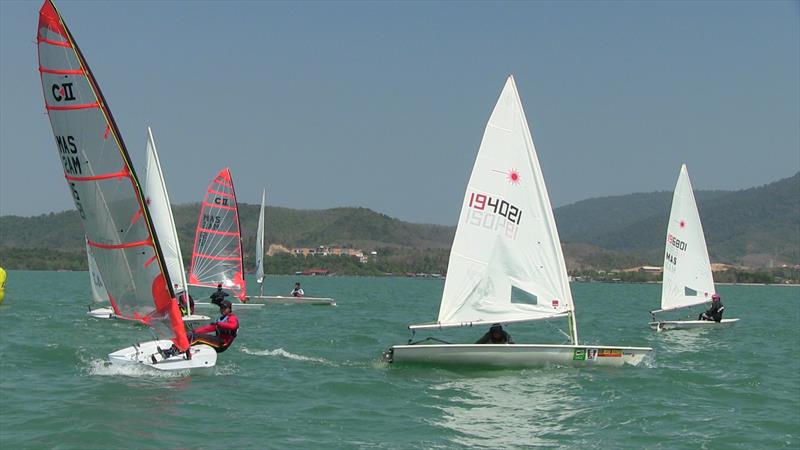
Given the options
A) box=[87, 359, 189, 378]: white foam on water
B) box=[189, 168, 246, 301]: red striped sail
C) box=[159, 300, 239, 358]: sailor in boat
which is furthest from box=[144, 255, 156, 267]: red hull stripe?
box=[189, 168, 246, 301]: red striped sail

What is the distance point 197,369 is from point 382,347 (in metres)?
7.79

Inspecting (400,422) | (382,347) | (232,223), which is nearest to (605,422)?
(400,422)

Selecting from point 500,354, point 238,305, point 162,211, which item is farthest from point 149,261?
point 238,305

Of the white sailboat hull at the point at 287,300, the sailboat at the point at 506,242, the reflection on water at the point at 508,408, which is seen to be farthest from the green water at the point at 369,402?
the white sailboat hull at the point at 287,300

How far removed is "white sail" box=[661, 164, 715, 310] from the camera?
32.9 metres

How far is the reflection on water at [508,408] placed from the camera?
512 inches

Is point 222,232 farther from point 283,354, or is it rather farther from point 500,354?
point 500,354

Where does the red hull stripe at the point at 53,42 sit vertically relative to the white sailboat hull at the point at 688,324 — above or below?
above

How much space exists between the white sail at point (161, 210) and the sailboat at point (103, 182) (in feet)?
37.4

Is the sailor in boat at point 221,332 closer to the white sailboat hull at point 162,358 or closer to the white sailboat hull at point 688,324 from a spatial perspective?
the white sailboat hull at point 162,358

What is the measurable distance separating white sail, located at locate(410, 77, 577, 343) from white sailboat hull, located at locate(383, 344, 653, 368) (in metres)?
1.15

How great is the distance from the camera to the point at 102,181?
14.2 meters

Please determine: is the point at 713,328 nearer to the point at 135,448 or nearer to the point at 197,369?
the point at 197,369

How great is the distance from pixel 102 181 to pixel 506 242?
799cm
